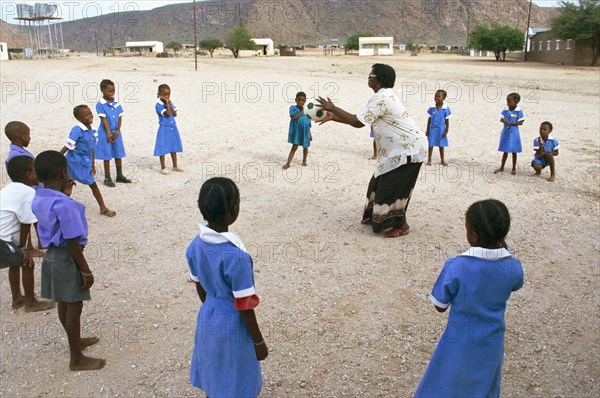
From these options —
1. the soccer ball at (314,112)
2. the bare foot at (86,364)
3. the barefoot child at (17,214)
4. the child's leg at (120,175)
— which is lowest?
the bare foot at (86,364)

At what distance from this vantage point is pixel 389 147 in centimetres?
502

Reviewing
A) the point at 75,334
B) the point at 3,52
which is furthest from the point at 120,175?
the point at 3,52

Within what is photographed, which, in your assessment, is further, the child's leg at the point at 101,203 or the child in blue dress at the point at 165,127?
the child in blue dress at the point at 165,127

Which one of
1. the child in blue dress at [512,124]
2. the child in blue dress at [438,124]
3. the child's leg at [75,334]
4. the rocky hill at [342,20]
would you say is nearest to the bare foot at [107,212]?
the child's leg at [75,334]

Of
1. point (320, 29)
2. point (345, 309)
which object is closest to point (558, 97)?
point (345, 309)

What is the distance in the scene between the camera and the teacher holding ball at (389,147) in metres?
4.77

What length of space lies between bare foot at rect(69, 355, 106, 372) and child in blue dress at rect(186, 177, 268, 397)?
3.85ft

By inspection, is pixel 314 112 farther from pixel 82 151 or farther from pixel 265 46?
pixel 265 46

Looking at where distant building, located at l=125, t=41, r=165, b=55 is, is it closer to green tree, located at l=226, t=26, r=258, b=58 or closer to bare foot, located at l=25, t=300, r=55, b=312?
green tree, located at l=226, t=26, r=258, b=58

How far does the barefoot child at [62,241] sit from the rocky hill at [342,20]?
93.7 m

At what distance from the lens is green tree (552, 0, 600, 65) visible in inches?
1260

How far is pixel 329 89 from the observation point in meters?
18.5

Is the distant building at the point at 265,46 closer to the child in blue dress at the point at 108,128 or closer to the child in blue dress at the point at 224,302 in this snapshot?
the child in blue dress at the point at 108,128

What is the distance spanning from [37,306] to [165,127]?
4492 millimetres
